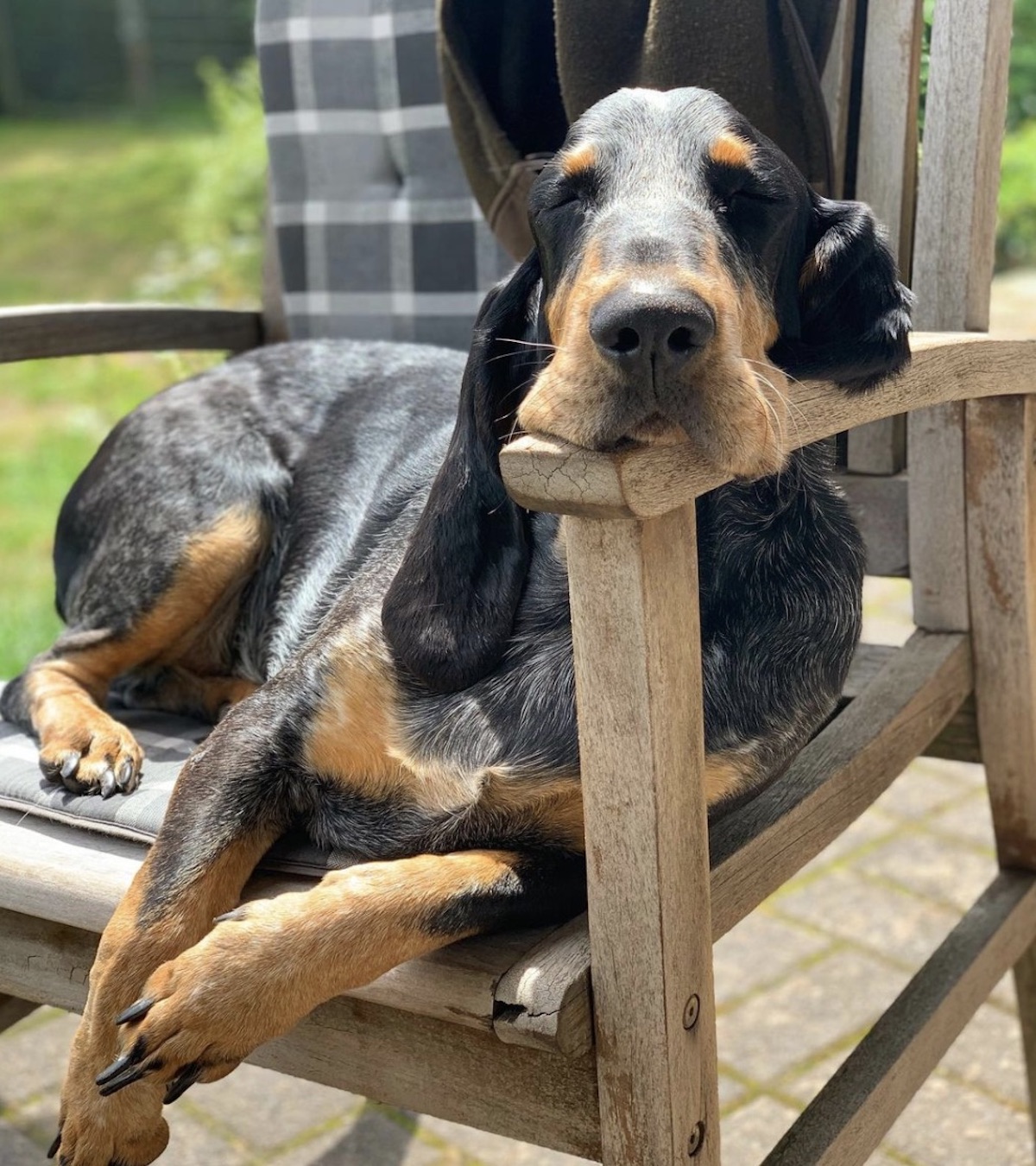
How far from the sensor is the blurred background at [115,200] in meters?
7.23

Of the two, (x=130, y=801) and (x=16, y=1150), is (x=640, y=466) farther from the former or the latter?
(x=16, y=1150)

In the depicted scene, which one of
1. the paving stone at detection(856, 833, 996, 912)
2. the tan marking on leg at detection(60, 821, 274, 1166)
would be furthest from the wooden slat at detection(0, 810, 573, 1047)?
the paving stone at detection(856, 833, 996, 912)

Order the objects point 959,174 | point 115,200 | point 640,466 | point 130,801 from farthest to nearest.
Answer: point 115,200 → point 959,174 → point 130,801 → point 640,466

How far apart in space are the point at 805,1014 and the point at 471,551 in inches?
72.3

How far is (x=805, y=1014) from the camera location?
3207 millimetres

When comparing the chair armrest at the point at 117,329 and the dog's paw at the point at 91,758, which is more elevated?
the chair armrest at the point at 117,329

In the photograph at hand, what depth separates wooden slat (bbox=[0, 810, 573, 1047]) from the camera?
1.63 meters

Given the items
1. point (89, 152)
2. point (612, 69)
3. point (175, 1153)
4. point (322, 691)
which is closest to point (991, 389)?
point (612, 69)

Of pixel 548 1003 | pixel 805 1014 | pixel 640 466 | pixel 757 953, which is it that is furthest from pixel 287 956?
pixel 757 953

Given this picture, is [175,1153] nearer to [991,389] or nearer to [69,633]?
[69,633]

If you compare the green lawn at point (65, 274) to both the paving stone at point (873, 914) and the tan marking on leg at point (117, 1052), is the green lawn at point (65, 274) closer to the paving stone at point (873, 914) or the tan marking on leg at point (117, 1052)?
the paving stone at point (873, 914)

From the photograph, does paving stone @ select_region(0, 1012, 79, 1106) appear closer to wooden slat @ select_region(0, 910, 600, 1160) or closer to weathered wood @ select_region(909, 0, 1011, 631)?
wooden slat @ select_region(0, 910, 600, 1160)

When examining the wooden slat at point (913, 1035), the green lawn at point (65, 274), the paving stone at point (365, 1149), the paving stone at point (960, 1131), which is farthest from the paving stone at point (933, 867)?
the green lawn at point (65, 274)


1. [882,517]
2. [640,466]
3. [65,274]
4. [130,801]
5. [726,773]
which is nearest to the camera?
[640,466]
